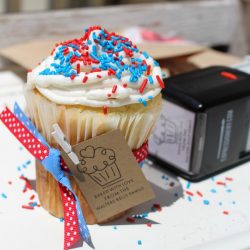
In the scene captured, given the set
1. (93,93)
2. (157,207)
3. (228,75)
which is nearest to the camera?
(93,93)

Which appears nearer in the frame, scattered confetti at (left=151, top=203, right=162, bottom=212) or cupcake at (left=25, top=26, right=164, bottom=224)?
cupcake at (left=25, top=26, right=164, bottom=224)

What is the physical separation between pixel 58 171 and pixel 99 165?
5cm

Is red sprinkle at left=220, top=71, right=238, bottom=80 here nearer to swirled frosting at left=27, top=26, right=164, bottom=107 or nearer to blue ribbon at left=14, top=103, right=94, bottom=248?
swirled frosting at left=27, top=26, right=164, bottom=107

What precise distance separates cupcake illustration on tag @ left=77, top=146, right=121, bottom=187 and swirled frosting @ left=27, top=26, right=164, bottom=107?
6 centimetres

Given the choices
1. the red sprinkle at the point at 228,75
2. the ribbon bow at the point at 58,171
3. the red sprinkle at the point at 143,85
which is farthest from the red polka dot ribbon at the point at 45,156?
the red sprinkle at the point at 228,75

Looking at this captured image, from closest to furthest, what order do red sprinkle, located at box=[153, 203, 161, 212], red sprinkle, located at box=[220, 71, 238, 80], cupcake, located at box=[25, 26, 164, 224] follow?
cupcake, located at box=[25, 26, 164, 224] → red sprinkle, located at box=[153, 203, 161, 212] → red sprinkle, located at box=[220, 71, 238, 80]

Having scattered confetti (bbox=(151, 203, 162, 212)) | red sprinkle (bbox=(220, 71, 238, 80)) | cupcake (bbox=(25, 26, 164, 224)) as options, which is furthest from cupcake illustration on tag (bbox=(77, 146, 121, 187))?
red sprinkle (bbox=(220, 71, 238, 80))

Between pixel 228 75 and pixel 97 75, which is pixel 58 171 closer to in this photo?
pixel 97 75

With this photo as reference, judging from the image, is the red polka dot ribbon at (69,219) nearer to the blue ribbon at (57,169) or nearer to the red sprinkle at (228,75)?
the blue ribbon at (57,169)

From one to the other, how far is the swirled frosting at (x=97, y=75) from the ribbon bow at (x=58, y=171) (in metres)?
0.05

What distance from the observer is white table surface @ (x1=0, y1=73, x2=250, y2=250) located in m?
0.64

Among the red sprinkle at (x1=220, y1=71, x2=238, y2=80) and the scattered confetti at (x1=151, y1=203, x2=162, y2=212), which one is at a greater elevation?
the red sprinkle at (x1=220, y1=71, x2=238, y2=80)

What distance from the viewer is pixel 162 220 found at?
2.28 ft

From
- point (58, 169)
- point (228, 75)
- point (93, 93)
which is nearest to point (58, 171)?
point (58, 169)
